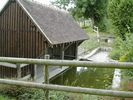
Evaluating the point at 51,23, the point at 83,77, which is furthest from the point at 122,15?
the point at 83,77

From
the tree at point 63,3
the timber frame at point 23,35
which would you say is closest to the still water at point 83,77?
the timber frame at point 23,35

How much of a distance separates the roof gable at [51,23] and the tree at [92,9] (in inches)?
674

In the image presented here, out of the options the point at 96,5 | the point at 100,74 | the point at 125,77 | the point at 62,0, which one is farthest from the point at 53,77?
the point at 62,0

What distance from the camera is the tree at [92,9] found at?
36.1 metres

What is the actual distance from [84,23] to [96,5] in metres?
6.94

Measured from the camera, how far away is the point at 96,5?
3666 centimetres

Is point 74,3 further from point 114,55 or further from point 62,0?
point 114,55

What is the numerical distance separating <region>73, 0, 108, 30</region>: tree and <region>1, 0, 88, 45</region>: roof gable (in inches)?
674

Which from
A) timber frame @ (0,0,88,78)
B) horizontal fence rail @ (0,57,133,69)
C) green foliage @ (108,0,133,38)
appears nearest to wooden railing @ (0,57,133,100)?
horizontal fence rail @ (0,57,133,69)

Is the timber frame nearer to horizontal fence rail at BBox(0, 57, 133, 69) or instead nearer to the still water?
the still water

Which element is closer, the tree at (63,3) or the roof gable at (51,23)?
the roof gable at (51,23)

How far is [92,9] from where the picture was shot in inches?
1465

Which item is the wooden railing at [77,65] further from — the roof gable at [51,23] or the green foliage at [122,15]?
the green foliage at [122,15]

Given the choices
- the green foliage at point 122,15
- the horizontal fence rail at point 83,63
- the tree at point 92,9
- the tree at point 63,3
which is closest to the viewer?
the horizontal fence rail at point 83,63
